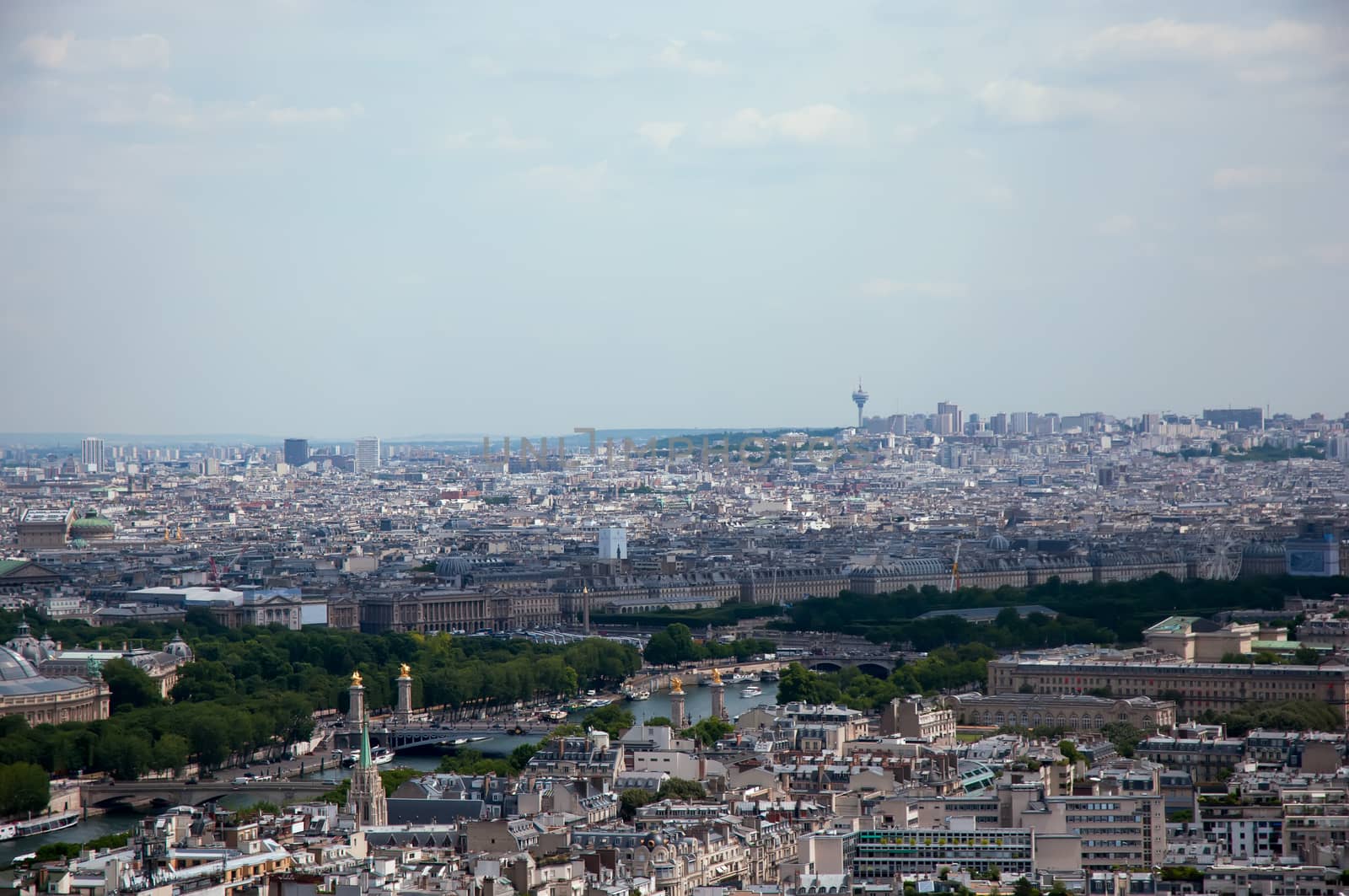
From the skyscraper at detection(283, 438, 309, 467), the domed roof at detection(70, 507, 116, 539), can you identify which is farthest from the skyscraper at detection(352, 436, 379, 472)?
the domed roof at detection(70, 507, 116, 539)

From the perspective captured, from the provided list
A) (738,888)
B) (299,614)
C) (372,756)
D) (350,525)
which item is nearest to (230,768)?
(372,756)

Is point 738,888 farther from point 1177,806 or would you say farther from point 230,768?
point 230,768

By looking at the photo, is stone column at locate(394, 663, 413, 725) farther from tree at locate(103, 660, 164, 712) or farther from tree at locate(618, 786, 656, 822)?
tree at locate(618, 786, 656, 822)

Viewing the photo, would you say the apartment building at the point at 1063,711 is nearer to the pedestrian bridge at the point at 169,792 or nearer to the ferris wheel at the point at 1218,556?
the pedestrian bridge at the point at 169,792

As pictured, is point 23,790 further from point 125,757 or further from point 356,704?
point 356,704

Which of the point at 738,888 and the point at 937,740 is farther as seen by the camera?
the point at 937,740

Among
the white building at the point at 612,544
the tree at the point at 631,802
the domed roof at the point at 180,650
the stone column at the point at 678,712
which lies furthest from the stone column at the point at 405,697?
the white building at the point at 612,544

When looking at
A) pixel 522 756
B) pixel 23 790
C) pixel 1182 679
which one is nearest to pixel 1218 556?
pixel 1182 679
